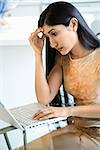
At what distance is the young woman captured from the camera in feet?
4.45

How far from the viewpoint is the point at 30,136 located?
48.4 inches

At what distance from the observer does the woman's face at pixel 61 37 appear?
4.50ft

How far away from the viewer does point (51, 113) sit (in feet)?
4.01

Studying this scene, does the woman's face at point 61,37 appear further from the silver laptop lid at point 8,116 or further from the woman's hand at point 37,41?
the silver laptop lid at point 8,116

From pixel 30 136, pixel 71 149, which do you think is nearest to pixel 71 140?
pixel 71 149

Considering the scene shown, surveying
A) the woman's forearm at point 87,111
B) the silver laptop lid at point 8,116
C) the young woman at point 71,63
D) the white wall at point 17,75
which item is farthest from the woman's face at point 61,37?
the white wall at point 17,75

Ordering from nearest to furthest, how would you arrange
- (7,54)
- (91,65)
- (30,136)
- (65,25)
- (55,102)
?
(30,136) → (65,25) → (91,65) → (55,102) → (7,54)

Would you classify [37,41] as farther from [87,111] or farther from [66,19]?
[87,111]

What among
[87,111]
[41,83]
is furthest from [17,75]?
[87,111]

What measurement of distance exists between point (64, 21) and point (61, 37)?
7 cm

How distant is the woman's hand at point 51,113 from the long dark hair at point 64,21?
27 cm

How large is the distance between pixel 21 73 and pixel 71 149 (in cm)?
96

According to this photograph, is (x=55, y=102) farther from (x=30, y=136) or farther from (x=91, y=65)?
(x=30, y=136)

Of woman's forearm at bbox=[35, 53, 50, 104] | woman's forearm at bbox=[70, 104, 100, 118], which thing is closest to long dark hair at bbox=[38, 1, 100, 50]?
woman's forearm at bbox=[35, 53, 50, 104]
